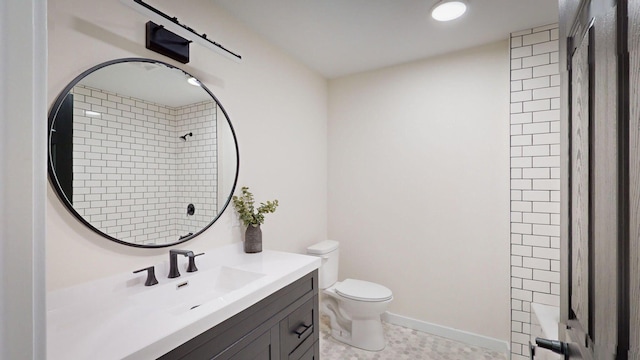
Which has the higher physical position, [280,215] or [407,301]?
[280,215]

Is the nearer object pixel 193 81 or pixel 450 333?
pixel 193 81

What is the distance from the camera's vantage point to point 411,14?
189 centimetres

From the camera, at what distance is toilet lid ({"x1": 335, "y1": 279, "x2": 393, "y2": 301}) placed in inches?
88.7

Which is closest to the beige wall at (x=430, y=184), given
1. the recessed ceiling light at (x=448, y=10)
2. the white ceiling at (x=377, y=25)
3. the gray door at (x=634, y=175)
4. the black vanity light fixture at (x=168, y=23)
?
the white ceiling at (x=377, y=25)

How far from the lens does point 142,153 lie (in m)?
1.42

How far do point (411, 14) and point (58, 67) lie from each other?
1.90 meters

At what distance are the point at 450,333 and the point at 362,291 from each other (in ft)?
2.81

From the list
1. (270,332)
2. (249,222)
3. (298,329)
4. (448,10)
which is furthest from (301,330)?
(448,10)

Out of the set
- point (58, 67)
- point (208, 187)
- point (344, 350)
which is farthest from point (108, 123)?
point (344, 350)

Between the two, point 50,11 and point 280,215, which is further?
point 280,215

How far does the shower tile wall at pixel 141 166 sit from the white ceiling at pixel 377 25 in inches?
30.0

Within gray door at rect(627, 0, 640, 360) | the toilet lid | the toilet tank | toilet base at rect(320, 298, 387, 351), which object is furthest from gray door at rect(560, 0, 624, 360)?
the toilet tank

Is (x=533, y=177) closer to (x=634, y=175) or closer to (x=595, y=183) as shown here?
(x=595, y=183)

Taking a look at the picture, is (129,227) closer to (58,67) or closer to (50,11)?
(58,67)
